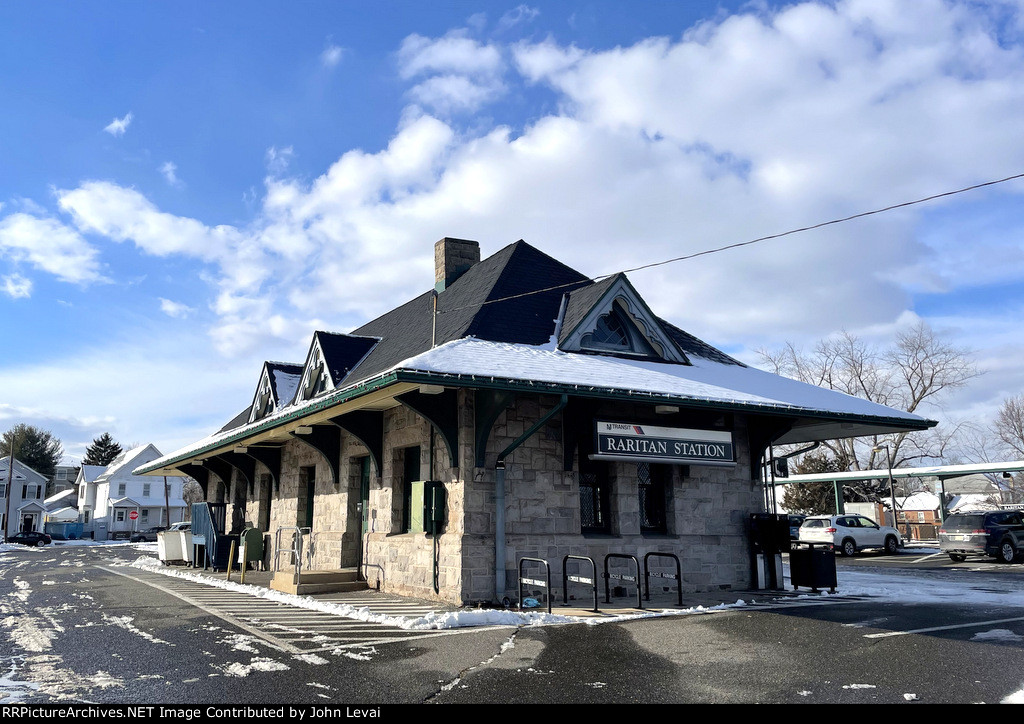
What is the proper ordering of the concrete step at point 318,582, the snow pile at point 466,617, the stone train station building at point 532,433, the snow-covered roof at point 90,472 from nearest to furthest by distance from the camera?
the snow pile at point 466,617 → the stone train station building at point 532,433 → the concrete step at point 318,582 → the snow-covered roof at point 90,472

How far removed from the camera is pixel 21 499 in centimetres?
7512

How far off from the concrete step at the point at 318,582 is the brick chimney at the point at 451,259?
790 centimetres

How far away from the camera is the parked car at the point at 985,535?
24.5 metres

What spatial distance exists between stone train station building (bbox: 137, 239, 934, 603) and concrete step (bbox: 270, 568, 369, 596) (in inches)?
15.8

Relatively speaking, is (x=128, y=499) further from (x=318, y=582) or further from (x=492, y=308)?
(x=492, y=308)

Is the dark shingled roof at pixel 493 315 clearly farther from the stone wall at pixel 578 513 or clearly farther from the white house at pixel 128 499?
the white house at pixel 128 499

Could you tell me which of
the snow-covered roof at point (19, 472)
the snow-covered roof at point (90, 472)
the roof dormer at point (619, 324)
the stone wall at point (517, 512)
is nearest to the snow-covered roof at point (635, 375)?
the roof dormer at point (619, 324)

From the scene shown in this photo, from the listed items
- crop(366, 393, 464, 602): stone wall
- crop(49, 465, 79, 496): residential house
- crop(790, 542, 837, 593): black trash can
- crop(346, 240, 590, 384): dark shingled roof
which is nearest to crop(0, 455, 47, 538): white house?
crop(49, 465, 79, 496): residential house

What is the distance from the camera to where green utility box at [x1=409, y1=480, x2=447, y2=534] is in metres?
12.2

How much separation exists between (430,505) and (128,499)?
70119 mm

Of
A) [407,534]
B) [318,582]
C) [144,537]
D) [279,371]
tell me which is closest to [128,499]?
[144,537]

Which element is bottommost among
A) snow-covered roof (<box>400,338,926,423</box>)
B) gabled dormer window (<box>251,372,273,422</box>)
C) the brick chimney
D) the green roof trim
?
the green roof trim

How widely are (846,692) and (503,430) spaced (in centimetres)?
720

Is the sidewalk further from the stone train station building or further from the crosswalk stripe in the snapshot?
the stone train station building
